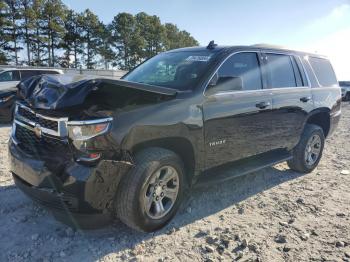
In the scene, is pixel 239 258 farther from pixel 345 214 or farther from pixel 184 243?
pixel 345 214

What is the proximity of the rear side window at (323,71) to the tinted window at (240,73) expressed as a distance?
5.64 ft

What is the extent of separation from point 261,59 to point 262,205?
1889 mm

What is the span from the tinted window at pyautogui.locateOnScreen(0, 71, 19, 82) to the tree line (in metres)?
26.3

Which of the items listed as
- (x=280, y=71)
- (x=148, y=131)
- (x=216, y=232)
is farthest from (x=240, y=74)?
(x=216, y=232)

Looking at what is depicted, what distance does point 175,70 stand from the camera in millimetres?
4293

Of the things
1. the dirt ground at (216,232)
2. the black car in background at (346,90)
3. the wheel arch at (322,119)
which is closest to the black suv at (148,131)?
the dirt ground at (216,232)

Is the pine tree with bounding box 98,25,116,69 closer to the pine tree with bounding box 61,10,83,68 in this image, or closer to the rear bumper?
the pine tree with bounding box 61,10,83,68

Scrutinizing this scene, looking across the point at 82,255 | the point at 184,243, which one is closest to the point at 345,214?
the point at 184,243

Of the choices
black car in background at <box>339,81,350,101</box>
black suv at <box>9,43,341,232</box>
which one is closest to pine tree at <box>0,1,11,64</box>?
black car in background at <box>339,81,350,101</box>

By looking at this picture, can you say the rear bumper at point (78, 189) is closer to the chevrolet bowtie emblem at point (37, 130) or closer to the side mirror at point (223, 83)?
the chevrolet bowtie emblem at point (37, 130)

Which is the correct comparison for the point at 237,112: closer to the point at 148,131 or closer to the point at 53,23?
the point at 148,131

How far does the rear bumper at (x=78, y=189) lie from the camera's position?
296 cm

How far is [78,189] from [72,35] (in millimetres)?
45114

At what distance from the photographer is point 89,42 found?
46.4 meters
